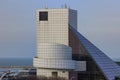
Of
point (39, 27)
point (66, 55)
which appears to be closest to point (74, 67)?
point (66, 55)

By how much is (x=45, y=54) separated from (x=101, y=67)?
13.5m

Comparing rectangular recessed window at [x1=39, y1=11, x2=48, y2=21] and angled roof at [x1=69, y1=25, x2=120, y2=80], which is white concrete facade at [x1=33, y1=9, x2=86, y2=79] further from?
angled roof at [x1=69, y1=25, x2=120, y2=80]

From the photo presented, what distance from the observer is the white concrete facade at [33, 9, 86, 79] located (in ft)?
408

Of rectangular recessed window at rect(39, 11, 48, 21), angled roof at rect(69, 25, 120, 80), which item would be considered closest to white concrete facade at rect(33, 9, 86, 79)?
rectangular recessed window at rect(39, 11, 48, 21)

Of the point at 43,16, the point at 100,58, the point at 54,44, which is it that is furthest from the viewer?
the point at 43,16

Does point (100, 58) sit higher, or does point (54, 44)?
point (54, 44)

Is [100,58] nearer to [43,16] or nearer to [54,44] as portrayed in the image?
[54,44]

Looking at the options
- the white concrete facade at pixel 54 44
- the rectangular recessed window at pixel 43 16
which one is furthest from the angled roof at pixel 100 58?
the rectangular recessed window at pixel 43 16

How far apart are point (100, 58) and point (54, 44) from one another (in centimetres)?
1205

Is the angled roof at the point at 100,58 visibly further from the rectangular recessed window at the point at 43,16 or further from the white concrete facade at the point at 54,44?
the rectangular recessed window at the point at 43,16

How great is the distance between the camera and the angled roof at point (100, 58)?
127m

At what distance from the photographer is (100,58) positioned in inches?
5079

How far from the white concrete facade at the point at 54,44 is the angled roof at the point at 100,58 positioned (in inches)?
115

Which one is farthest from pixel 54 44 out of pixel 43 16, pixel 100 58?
pixel 100 58
